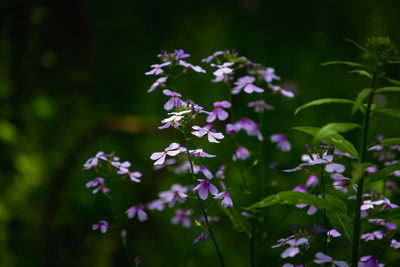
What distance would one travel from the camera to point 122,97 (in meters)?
4.84

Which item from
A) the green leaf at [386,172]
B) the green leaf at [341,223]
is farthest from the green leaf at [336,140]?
the green leaf at [341,223]

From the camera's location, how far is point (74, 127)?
4.10 metres

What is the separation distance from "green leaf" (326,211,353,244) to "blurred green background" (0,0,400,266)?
0.25 meters

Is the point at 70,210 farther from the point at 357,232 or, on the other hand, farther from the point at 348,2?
the point at 348,2

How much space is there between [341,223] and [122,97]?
4151 mm

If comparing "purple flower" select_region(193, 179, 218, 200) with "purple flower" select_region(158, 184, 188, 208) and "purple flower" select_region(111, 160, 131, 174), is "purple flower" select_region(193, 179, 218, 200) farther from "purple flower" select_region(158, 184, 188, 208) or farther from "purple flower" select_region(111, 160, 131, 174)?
"purple flower" select_region(111, 160, 131, 174)

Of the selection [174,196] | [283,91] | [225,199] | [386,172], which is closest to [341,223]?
[386,172]

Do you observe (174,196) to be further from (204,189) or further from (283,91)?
(283,91)

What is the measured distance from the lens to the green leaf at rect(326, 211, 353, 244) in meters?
1.03

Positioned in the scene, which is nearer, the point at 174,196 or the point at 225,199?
the point at 225,199

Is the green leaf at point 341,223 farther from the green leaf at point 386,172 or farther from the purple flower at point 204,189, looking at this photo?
the purple flower at point 204,189

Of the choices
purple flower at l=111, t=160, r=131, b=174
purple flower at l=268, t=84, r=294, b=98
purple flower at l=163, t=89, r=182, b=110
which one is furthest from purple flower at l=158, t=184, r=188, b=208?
purple flower at l=268, t=84, r=294, b=98

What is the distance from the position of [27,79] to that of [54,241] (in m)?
1.77

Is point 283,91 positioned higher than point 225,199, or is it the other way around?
point 283,91
